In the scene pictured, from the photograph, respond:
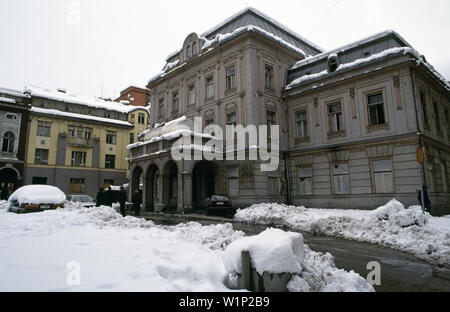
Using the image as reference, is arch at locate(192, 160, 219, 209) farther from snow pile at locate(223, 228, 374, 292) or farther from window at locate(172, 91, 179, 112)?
snow pile at locate(223, 228, 374, 292)

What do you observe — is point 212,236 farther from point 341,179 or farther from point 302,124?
point 302,124

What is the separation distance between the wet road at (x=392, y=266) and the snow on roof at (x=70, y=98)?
138ft

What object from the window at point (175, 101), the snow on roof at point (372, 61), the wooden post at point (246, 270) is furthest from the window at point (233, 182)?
the wooden post at point (246, 270)

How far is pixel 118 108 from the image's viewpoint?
45.1 meters

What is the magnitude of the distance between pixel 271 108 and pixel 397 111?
884 cm

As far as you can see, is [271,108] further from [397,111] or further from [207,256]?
[207,256]

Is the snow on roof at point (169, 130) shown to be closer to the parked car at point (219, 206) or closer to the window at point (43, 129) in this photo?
the parked car at point (219, 206)

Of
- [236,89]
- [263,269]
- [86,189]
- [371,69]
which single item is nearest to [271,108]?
[236,89]

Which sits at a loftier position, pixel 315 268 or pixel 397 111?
pixel 397 111

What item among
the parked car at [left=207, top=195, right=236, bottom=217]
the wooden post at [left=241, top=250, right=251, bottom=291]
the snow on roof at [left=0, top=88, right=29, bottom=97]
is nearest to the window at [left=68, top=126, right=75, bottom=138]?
the snow on roof at [left=0, top=88, right=29, bottom=97]

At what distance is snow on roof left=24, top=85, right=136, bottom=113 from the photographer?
38.4m

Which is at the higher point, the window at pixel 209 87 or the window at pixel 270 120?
the window at pixel 209 87

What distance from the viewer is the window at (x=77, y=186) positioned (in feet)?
126

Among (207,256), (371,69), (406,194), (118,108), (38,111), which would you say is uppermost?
(118,108)
